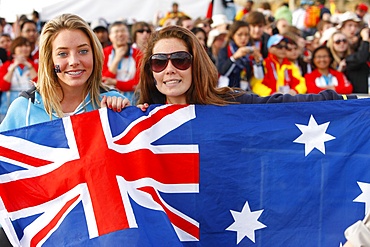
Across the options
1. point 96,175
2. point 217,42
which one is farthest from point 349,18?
point 96,175

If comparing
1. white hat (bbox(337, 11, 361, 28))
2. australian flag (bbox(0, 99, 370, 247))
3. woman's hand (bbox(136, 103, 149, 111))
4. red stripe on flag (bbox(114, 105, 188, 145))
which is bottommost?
australian flag (bbox(0, 99, 370, 247))

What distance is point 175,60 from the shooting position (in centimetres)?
397

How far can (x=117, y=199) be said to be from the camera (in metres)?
3.77

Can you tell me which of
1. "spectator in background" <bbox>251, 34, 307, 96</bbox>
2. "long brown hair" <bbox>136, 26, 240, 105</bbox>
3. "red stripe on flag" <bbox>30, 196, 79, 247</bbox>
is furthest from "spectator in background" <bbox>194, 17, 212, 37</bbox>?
"red stripe on flag" <bbox>30, 196, 79, 247</bbox>

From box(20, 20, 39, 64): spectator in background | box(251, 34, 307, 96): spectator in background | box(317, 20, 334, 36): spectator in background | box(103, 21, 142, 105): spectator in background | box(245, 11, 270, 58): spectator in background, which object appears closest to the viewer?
box(103, 21, 142, 105): spectator in background

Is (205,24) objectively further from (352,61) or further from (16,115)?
(16,115)

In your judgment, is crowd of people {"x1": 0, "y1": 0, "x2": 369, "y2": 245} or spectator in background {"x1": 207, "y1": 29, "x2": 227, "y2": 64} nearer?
crowd of people {"x1": 0, "y1": 0, "x2": 369, "y2": 245}

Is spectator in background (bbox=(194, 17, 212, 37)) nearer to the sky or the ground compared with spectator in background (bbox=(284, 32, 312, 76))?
nearer to the sky

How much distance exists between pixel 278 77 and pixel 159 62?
16.2 ft

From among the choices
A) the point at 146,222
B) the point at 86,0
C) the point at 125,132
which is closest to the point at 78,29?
the point at 125,132

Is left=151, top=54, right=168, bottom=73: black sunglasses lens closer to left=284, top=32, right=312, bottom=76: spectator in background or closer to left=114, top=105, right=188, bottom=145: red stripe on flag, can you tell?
left=114, top=105, right=188, bottom=145: red stripe on flag

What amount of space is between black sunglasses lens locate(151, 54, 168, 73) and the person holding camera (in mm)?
4432

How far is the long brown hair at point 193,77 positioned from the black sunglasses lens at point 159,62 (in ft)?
0.35

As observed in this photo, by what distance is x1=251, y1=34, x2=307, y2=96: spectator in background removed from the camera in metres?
8.64
